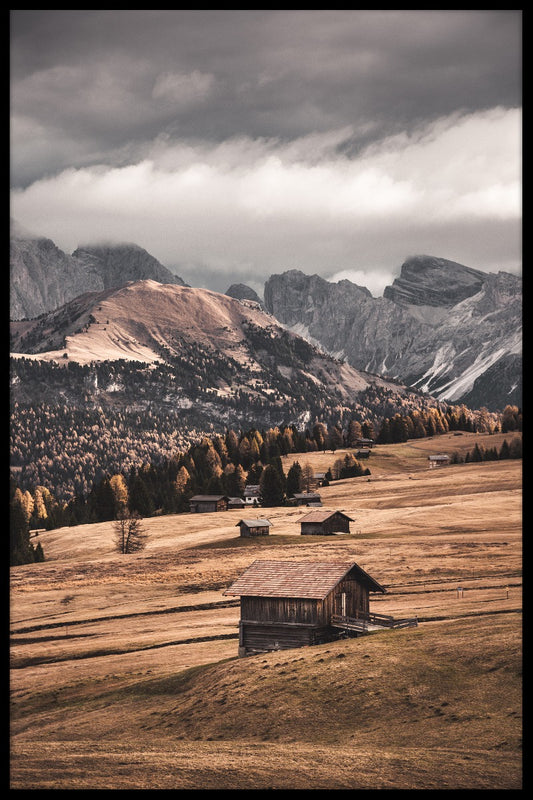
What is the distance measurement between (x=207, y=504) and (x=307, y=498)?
81.9 ft

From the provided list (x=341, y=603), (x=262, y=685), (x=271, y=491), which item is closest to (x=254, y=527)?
(x=271, y=491)

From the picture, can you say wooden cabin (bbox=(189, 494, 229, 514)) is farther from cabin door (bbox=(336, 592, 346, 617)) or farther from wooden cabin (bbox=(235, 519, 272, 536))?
cabin door (bbox=(336, 592, 346, 617))

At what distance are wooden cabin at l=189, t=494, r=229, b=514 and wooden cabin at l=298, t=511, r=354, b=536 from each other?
47261mm

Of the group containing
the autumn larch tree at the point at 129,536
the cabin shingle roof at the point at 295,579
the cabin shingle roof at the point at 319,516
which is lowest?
the autumn larch tree at the point at 129,536

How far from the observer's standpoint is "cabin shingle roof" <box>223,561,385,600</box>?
6512 cm

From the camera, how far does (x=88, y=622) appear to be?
3538 inches

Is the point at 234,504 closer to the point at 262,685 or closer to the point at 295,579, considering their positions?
the point at 295,579

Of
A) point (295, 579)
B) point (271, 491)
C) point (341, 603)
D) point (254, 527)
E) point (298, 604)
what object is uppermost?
point (295, 579)

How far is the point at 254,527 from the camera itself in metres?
145

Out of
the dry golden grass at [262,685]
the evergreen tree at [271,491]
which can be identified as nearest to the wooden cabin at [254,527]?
the dry golden grass at [262,685]

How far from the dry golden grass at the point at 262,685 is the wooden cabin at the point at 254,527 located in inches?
850

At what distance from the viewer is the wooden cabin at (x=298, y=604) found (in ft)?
209

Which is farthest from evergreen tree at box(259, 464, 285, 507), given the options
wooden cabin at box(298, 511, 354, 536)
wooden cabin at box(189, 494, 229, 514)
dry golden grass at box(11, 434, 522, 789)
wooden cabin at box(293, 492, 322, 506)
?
dry golden grass at box(11, 434, 522, 789)

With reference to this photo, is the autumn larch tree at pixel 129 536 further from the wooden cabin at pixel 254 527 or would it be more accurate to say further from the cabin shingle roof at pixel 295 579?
the cabin shingle roof at pixel 295 579
